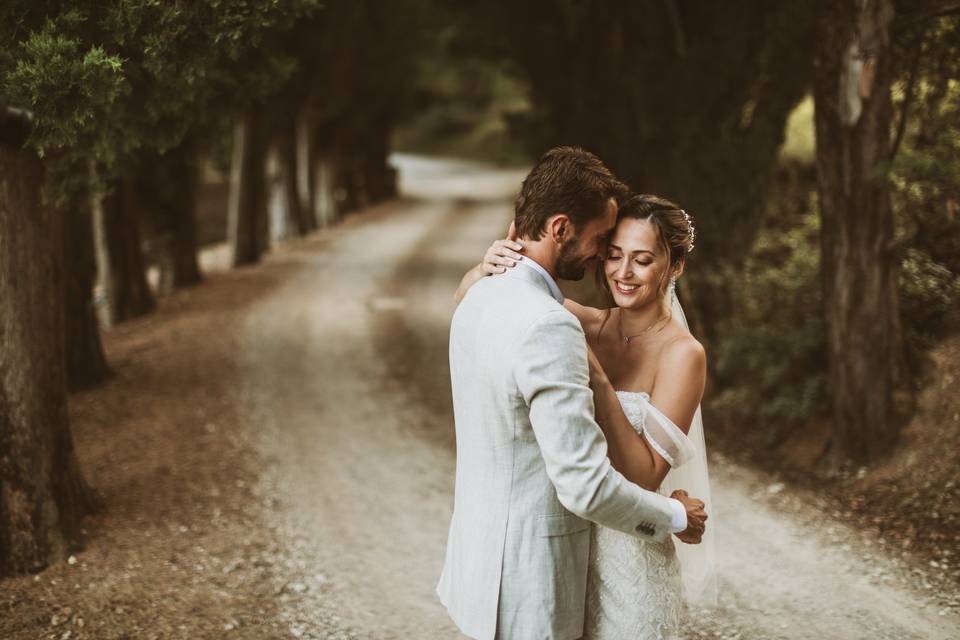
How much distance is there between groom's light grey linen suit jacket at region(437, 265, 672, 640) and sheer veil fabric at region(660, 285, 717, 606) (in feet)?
2.09

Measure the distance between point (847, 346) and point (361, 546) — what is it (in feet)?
13.8

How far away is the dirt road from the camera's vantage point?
4953 millimetres

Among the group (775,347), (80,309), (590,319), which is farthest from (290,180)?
(590,319)

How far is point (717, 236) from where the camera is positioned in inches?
373

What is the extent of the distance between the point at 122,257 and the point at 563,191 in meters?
12.0

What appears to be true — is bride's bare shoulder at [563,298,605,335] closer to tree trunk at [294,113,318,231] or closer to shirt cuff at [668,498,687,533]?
shirt cuff at [668,498,687,533]

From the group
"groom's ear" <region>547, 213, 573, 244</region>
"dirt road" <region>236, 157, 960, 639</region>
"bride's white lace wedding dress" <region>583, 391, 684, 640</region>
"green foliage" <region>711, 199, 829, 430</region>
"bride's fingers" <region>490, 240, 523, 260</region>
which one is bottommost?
"dirt road" <region>236, 157, 960, 639</region>

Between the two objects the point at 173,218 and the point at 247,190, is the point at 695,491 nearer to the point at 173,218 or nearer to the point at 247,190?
the point at 173,218

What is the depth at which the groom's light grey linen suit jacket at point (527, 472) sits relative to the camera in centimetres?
231

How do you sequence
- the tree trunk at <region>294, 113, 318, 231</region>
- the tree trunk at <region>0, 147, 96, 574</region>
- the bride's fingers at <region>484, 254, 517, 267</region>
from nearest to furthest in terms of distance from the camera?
the bride's fingers at <region>484, 254, 517, 267</region> → the tree trunk at <region>0, 147, 96, 574</region> → the tree trunk at <region>294, 113, 318, 231</region>

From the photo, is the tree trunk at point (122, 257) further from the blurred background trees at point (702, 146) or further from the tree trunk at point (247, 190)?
the tree trunk at point (247, 190)

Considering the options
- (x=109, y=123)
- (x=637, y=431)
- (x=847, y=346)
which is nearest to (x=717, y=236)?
(x=847, y=346)

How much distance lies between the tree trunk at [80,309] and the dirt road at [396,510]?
1.80 metres

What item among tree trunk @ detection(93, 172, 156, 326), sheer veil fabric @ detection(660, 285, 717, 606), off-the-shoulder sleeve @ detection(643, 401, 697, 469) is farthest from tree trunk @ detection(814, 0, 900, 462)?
tree trunk @ detection(93, 172, 156, 326)
